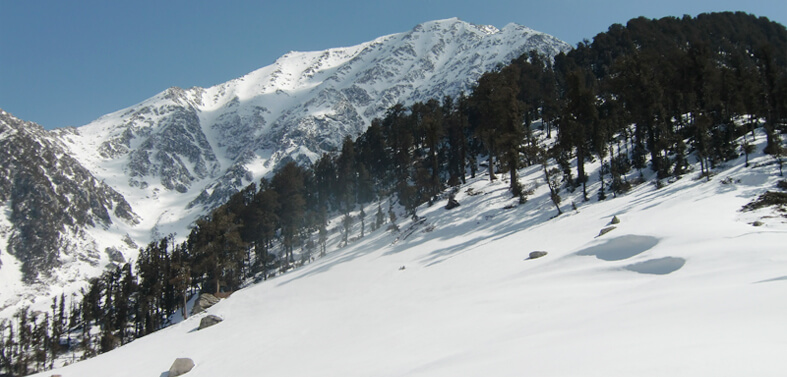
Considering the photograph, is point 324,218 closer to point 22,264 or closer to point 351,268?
point 351,268

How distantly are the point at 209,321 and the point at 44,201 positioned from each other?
182540 mm

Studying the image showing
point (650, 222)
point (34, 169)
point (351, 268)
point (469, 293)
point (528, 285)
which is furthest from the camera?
point (34, 169)

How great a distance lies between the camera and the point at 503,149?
35969 millimetres

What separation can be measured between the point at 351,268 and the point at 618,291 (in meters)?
20.4

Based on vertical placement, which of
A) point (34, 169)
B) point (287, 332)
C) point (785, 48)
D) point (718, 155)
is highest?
point (34, 169)

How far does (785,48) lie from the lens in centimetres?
8431

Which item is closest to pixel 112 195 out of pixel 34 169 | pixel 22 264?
pixel 34 169

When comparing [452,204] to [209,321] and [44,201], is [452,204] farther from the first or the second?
[44,201]

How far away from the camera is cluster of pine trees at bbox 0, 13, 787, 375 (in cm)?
3275

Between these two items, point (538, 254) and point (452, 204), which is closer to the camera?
point (538, 254)

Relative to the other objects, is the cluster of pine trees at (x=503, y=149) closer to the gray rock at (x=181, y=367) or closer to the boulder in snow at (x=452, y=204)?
the boulder in snow at (x=452, y=204)

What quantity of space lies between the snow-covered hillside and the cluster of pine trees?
24.8 feet

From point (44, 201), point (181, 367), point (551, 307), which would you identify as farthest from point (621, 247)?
point (44, 201)

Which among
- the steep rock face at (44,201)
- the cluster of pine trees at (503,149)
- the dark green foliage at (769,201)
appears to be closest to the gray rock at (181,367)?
the dark green foliage at (769,201)
